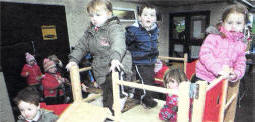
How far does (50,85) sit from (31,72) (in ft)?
1.08

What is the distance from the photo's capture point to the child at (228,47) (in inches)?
51.4

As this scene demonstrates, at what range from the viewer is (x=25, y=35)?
2334mm

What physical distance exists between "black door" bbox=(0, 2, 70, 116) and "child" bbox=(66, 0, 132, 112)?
1317 millimetres

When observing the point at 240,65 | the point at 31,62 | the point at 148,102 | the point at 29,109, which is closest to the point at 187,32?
the point at 240,65

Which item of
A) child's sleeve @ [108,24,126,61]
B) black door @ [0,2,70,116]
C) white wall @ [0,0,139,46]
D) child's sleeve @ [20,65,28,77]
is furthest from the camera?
white wall @ [0,0,139,46]

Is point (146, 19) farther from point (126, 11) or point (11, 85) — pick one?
point (126, 11)

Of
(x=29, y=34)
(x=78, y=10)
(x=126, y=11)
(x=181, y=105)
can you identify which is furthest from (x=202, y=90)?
(x=126, y=11)

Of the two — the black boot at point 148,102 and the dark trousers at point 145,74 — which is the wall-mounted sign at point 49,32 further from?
the black boot at point 148,102

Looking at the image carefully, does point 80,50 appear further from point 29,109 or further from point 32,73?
point 32,73

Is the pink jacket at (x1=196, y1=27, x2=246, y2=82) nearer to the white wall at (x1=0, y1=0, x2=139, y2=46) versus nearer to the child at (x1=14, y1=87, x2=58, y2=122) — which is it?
the child at (x1=14, y1=87, x2=58, y2=122)

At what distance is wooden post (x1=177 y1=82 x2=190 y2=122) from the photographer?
874mm

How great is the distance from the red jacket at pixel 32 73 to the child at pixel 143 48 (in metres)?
1.56

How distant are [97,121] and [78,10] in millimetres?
2416

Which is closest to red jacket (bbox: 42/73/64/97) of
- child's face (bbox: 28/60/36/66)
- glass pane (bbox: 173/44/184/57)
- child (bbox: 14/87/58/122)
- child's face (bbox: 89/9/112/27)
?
child's face (bbox: 28/60/36/66)
